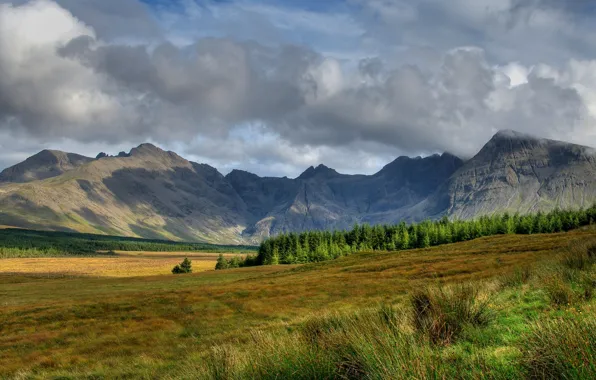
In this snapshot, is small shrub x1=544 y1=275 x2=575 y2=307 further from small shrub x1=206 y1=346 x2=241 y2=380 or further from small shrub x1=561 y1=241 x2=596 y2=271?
small shrub x1=206 y1=346 x2=241 y2=380

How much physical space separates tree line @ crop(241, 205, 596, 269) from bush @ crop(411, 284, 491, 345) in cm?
11978

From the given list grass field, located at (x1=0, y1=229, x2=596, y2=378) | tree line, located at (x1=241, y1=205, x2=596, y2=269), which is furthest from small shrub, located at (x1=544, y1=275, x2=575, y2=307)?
tree line, located at (x1=241, y1=205, x2=596, y2=269)

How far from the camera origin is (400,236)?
453 ft

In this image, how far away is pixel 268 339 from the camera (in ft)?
28.1

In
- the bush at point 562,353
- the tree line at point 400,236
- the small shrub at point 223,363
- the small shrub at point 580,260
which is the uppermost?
the bush at point 562,353

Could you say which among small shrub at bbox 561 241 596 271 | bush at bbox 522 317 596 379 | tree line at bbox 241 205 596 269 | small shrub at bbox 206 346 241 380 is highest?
bush at bbox 522 317 596 379

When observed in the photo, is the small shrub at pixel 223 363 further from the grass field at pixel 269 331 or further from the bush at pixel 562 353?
the bush at pixel 562 353

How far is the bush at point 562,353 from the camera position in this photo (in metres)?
4.92

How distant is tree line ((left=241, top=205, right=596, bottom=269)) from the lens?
126 m

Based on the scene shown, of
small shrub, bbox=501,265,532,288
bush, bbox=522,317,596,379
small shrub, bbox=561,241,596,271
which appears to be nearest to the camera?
bush, bbox=522,317,596,379

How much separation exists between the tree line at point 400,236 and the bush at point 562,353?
12599cm

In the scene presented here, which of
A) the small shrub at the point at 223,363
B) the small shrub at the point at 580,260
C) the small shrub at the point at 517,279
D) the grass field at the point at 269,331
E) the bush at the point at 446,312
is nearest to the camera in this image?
the grass field at the point at 269,331

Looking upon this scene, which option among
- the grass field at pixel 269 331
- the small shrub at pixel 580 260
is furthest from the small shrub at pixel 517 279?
the small shrub at pixel 580 260

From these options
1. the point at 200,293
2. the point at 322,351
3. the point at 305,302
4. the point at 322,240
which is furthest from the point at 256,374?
the point at 322,240
